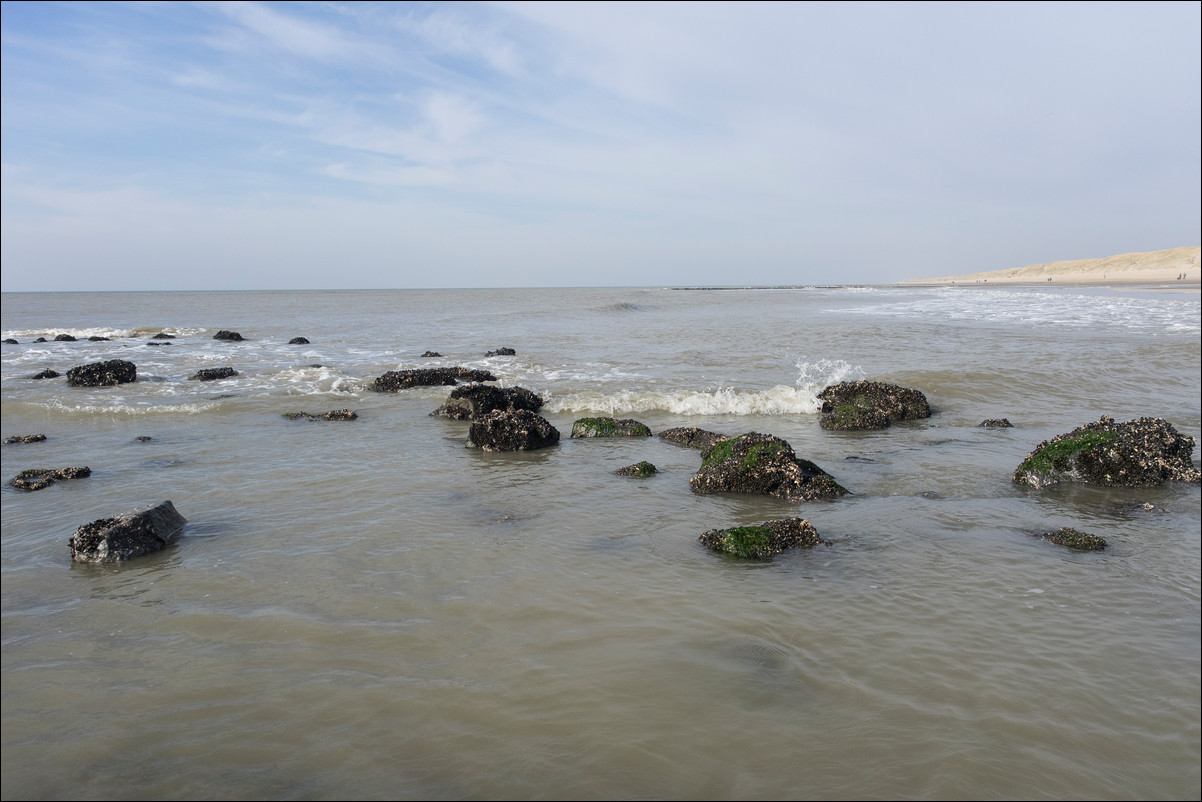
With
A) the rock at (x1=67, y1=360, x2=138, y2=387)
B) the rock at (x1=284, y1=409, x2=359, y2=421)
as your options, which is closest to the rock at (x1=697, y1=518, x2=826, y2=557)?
the rock at (x1=284, y1=409, x2=359, y2=421)

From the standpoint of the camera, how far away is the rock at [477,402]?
11953mm

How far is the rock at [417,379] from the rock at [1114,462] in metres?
12.0

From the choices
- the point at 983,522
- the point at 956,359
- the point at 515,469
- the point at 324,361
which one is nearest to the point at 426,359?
the point at 324,361

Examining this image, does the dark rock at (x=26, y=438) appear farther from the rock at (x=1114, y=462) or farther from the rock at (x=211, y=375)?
the rock at (x=1114, y=462)

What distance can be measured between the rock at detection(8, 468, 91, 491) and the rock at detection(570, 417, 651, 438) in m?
6.54

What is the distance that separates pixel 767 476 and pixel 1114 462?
13.0 ft

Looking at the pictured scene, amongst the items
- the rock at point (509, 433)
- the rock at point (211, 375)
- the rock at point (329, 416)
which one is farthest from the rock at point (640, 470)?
the rock at point (211, 375)

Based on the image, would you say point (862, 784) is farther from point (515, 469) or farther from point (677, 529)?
point (515, 469)

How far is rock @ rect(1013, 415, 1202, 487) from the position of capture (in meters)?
7.51

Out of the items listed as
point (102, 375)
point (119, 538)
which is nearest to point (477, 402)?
point (119, 538)

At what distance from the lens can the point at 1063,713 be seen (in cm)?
346

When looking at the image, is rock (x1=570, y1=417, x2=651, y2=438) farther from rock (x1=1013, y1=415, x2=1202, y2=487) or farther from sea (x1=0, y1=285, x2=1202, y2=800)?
rock (x1=1013, y1=415, x2=1202, y2=487)

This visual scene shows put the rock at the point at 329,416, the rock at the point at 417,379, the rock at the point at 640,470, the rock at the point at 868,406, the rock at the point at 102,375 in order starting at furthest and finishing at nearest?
the rock at the point at 102,375
the rock at the point at 417,379
the rock at the point at 329,416
the rock at the point at 868,406
the rock at the point at 640,470

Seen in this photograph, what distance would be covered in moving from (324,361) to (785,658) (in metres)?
19.5
